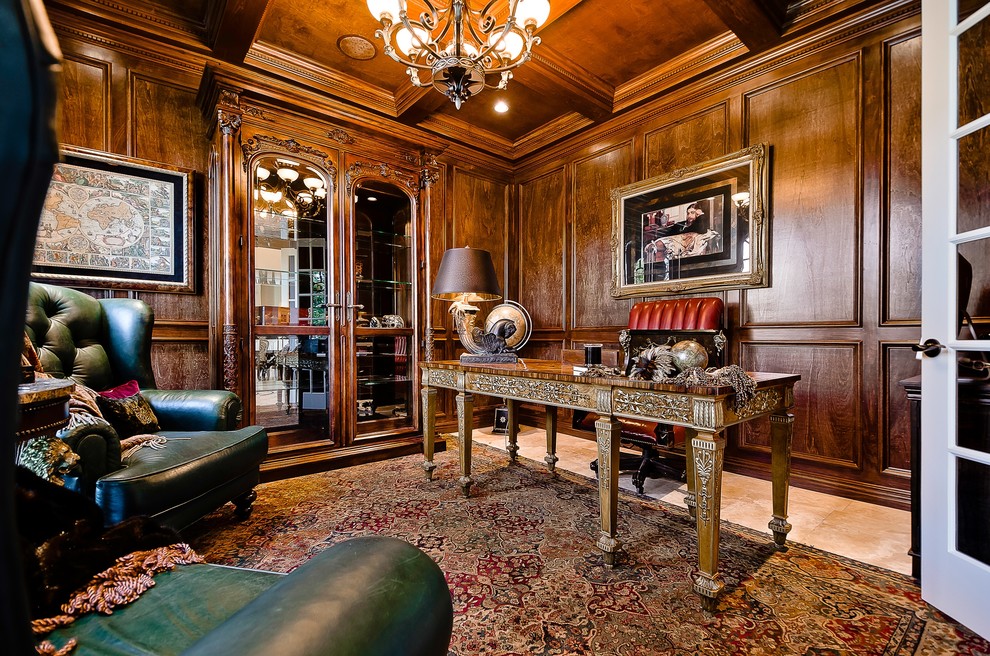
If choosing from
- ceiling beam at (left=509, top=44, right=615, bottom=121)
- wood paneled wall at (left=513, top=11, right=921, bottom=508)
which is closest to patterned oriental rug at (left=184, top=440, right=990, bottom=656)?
wood paneled wall at (left=513, top=11, right=921, bottom=508)

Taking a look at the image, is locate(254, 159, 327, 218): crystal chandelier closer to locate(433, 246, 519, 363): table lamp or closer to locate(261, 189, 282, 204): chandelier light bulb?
locate(261, 189, 282, 204): chandelier light bulb

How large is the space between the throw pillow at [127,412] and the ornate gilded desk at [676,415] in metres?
1.59

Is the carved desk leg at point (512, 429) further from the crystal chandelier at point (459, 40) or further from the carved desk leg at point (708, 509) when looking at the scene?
the crystal chandelier at point (459, 40)

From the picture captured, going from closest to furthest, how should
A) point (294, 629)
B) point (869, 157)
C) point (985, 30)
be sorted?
point (294, 629), point (985, 30), point (869, 157)

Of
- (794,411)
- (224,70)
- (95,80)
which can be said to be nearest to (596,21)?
(224,70)

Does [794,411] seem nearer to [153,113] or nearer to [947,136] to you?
A: [947,136]

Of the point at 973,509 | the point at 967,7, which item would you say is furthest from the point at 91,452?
the point at 967,7

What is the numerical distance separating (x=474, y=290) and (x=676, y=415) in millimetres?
1494

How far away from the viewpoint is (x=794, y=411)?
2.96 m

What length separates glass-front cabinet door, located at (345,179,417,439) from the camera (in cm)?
357

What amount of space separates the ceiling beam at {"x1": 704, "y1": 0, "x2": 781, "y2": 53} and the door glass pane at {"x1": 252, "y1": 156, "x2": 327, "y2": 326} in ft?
9.82

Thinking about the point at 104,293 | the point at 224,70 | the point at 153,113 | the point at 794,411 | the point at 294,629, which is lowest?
the point at 794,411

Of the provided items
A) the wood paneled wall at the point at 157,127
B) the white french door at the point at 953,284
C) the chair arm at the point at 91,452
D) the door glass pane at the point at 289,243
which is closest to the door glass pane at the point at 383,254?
the door glass pane at the point at 289,243

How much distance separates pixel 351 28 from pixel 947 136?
11.0 ft
